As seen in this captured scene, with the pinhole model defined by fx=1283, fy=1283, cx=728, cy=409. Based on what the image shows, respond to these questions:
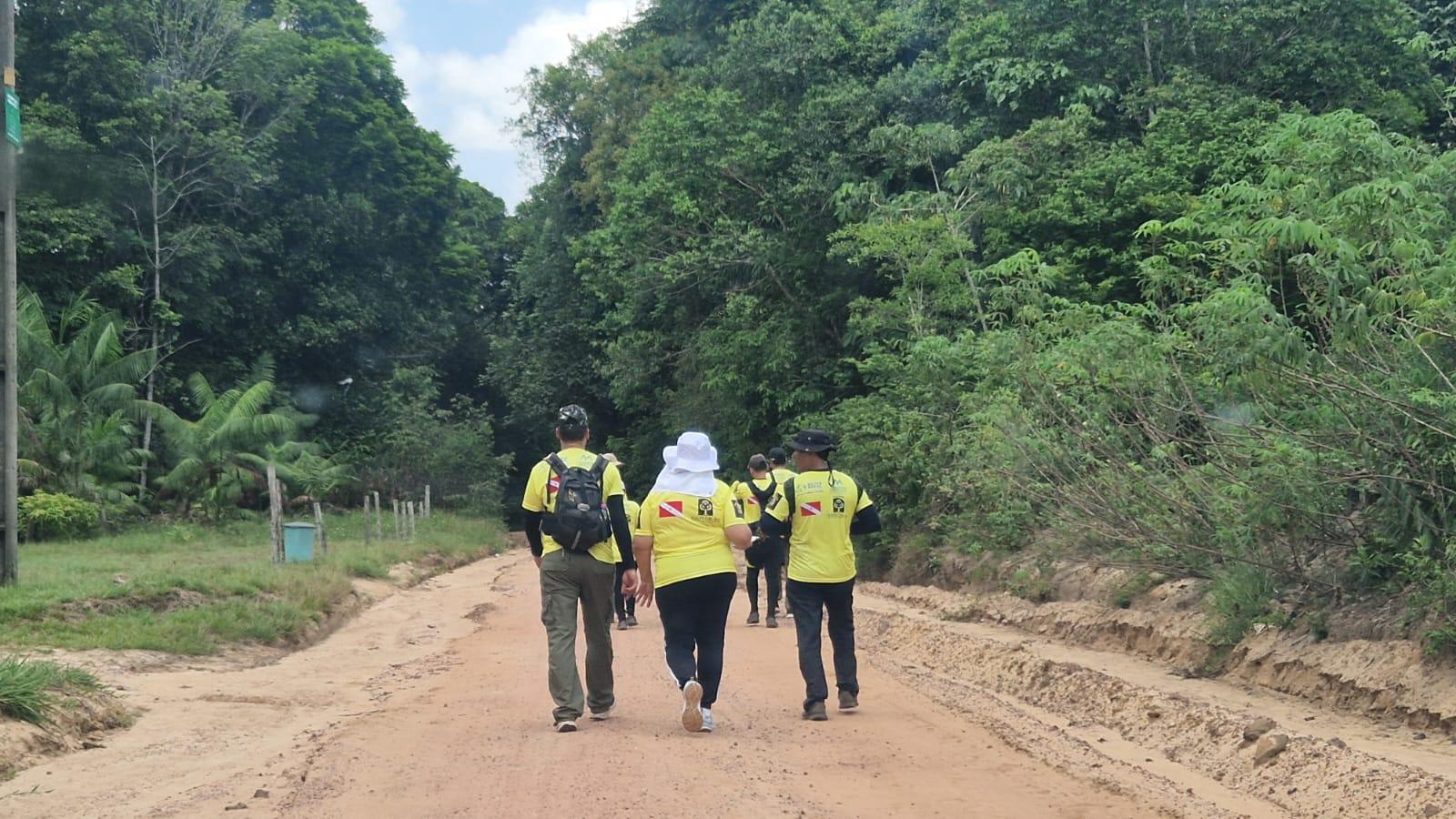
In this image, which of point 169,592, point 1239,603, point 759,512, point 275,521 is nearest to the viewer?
point 1239,603

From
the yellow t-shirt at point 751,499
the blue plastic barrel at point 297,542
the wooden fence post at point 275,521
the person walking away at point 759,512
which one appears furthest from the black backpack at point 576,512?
the blue plastic barrel at point 297,542

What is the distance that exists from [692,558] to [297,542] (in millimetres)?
14462

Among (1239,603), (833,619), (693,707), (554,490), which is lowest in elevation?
(693,707)

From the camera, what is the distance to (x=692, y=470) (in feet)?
27.5

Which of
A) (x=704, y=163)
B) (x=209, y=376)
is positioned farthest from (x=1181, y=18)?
(x=209, y=376)

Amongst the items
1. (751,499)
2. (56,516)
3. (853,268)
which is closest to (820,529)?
(751,499)

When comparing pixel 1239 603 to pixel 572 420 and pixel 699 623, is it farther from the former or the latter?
pixel 572 420

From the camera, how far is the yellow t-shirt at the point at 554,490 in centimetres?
820

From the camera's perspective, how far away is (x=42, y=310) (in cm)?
3294

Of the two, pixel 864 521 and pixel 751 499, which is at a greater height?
pixel 751 499

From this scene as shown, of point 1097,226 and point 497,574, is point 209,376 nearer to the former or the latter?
point 497,574

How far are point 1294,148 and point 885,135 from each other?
1565 cm

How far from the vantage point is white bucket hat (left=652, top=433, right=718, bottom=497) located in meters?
8.37

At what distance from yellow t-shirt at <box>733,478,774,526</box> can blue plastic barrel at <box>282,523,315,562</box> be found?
32.5 ft
